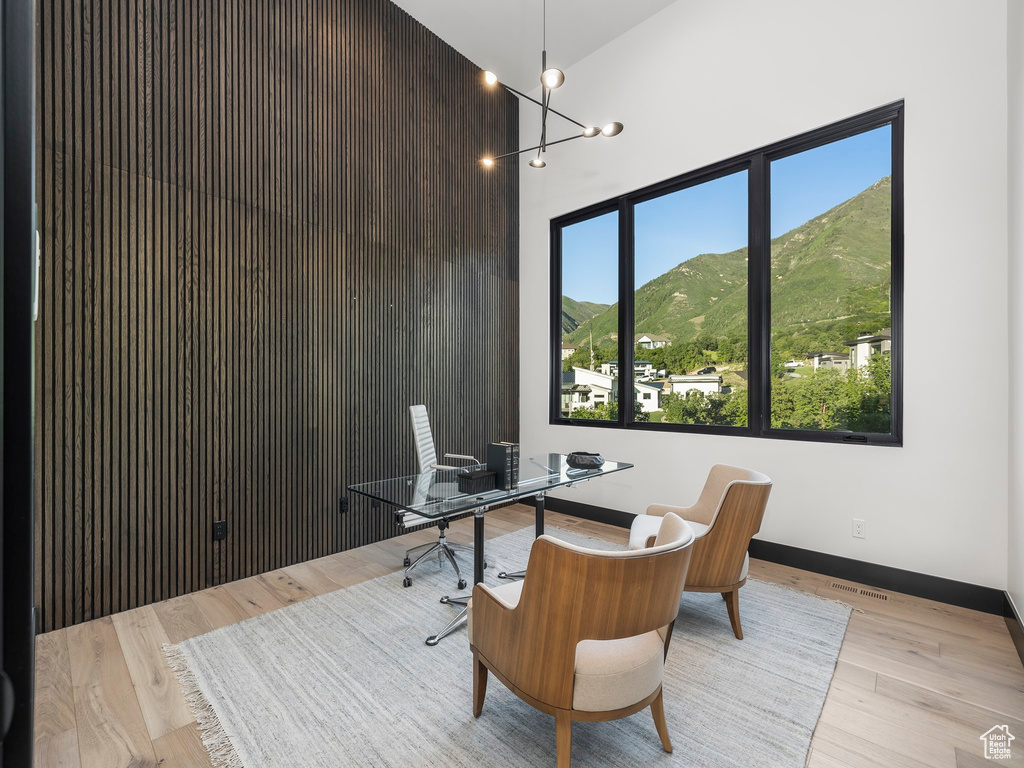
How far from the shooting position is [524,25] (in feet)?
13.4

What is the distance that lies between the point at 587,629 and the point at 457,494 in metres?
1.21

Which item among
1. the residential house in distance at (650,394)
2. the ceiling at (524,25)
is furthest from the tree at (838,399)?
the ceiling at (524,25)

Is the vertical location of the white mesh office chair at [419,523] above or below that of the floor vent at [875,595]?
above

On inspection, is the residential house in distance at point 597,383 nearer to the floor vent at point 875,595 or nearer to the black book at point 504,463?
the black book at point 504,463

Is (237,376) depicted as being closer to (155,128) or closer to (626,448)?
(155,128)

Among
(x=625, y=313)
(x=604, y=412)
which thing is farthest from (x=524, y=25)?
(x=604, y=412)

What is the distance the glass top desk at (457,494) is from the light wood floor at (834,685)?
38 cm

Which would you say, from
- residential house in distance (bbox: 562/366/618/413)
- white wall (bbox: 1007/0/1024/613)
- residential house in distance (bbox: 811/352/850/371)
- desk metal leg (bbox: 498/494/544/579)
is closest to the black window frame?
residential house in distance (bbox: 562/366/618/413)

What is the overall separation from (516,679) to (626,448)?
282cm

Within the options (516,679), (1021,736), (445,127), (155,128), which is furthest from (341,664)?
(445,127)

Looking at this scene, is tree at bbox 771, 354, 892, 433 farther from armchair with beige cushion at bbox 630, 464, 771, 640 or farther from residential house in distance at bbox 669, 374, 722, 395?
armchair with beige cushion at bbox 630, 464, 771, 640

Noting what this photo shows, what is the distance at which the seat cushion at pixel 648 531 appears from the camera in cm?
242

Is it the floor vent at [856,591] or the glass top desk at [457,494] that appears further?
the floor vent at [856,591]

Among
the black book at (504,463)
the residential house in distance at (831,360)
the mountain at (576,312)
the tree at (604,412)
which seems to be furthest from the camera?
the mountain at (576,312)
